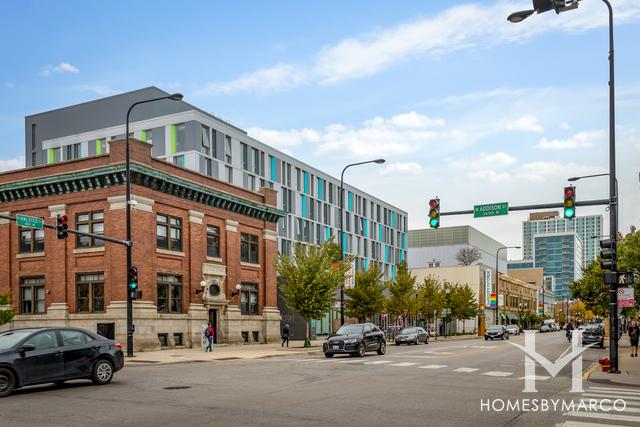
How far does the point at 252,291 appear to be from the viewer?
158 ft

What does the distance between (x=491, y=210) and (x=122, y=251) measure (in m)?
20.6

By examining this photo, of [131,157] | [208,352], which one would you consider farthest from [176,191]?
[208,352]

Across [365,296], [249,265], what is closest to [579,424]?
[249,265]

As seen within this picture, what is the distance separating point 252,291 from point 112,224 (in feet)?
44.7

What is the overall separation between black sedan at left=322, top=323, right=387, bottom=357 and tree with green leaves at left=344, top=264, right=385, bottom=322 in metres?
19.1

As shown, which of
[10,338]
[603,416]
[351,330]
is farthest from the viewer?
[351,330]

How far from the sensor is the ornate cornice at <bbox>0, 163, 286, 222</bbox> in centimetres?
3719

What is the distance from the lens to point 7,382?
Result: 14.7 meters

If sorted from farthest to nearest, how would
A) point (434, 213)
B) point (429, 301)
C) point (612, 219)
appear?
point (429, 301), point (434, 213), point (612, 219)

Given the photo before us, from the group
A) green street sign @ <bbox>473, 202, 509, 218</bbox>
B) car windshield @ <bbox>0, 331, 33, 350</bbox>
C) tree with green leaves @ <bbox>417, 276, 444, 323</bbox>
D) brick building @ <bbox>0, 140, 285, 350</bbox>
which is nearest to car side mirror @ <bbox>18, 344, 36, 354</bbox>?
car windshield @ <bbox>0, 331, 33, 350</bbox>

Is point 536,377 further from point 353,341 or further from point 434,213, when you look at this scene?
point 353,341

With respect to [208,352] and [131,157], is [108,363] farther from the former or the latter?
[131,157]

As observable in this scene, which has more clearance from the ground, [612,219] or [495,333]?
[612,219]

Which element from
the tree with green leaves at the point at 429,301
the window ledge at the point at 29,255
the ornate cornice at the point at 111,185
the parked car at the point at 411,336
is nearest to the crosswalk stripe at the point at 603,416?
the ornate cornice at the point at 111,185
